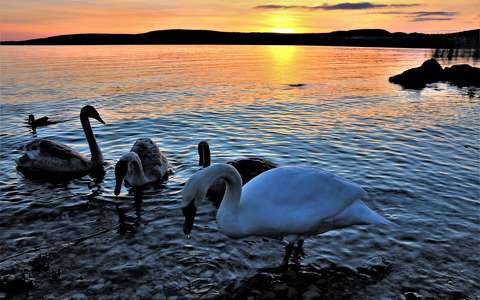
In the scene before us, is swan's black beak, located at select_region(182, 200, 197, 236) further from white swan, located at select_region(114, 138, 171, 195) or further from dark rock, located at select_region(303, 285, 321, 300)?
white swan, located at select_region(114, 138, 171, 195)

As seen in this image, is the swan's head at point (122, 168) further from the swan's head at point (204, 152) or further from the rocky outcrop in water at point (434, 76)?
the rocky outcrop in water at point (434, 76)

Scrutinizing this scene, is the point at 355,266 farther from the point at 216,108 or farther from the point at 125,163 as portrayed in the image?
the point at 216,108

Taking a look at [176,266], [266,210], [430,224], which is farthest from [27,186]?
[430,224]

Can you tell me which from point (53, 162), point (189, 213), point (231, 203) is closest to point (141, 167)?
point (53, 162)

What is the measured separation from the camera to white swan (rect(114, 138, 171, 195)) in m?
9.54

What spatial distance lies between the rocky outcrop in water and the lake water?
39.0 feet

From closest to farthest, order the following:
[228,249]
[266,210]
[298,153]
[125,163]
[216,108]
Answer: [266,210], [228,249], [125,163], [298,153], [216,108]

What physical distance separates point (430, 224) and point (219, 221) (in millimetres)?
4556

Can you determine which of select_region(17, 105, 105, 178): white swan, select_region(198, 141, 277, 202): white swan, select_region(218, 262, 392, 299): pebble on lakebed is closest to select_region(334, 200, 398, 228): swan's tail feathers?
select_region(218, 262, 392, 299): pebble on lakebed

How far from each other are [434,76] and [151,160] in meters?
34.2

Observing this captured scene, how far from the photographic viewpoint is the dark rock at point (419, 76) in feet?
114

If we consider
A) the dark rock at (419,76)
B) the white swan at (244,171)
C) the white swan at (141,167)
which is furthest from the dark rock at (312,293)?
the dark rock at (419,76)

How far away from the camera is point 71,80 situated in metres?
33.8

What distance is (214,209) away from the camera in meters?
9.15
